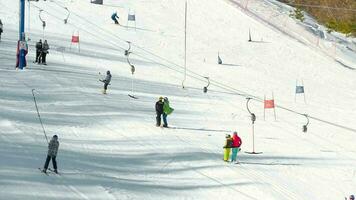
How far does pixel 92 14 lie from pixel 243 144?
27.2 m

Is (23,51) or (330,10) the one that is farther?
(330,10)

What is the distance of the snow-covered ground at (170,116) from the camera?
2341 centimetres

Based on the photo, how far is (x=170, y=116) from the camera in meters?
32.4

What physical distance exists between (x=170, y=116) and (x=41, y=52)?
825 centimetres

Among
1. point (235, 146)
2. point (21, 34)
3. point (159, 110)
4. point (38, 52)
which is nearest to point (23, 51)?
point (21, 34)

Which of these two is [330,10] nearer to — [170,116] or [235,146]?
[170,116]

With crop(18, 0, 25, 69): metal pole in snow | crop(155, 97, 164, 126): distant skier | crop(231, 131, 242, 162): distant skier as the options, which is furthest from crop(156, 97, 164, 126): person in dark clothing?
crop(18, 0, 25, 69): metal pole in snow

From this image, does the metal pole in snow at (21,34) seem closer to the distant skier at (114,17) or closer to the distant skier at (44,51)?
the distant skier at (44,51)

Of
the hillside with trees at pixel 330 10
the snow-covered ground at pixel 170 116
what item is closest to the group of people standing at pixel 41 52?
the snow-covered ground at pixel 170 116

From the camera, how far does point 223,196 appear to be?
22.9 m

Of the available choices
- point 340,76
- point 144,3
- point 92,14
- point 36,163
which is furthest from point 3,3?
point 36,163

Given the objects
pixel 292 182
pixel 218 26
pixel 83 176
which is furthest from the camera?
pixel 218 26

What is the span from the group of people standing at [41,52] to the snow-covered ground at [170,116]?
552mm

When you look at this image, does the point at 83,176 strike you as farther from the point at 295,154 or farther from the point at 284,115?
the point at 284,115
